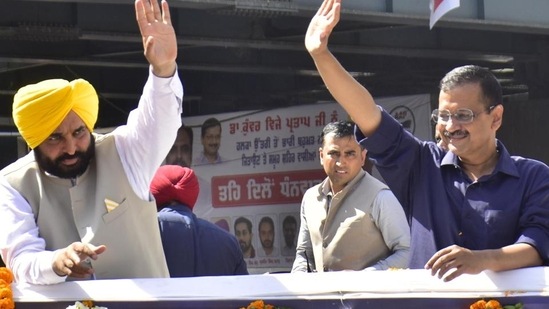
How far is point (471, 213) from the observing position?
3693 millimetres

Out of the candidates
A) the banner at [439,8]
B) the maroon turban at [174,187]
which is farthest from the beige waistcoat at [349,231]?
the banner at [439,8]

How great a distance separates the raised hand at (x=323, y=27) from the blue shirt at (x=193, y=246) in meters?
1.62

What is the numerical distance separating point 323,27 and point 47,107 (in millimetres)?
1076

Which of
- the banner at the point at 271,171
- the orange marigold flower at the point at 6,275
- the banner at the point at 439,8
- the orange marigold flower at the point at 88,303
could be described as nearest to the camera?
the orange marigold flower at the point at 88,303

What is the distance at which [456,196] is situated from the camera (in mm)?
3758

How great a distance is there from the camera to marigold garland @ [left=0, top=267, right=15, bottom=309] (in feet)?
12.7

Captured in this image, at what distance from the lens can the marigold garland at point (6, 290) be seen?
388 centimetres

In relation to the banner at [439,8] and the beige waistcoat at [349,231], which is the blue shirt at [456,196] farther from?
the banner at [439,8]

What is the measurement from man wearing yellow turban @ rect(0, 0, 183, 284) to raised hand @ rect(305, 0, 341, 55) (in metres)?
0.56

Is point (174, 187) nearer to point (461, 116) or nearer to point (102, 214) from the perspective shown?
point (102, 214)

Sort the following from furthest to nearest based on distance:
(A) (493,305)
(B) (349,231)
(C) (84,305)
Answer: (B) (349,231)
(C) (84,305)
(A) (493,305)

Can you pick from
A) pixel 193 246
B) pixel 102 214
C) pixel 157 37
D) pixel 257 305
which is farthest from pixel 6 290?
pixel 193 246

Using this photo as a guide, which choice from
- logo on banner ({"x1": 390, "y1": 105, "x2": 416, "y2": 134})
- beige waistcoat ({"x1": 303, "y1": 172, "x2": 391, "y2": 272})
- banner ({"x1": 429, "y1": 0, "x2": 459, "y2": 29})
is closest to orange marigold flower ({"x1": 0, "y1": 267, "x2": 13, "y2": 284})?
beige waistcoat ({"x1": 303, "y1": 172, "x2": 391, "y2": 272})

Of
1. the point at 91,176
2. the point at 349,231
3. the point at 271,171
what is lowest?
the point at 271,171
